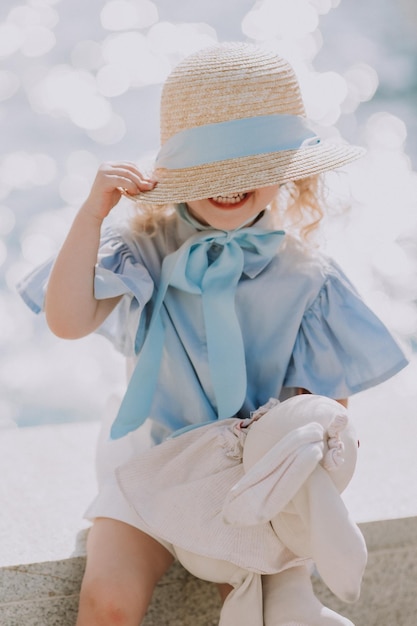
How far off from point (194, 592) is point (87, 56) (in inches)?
204

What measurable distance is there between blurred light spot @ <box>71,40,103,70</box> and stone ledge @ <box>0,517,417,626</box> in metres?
5.02

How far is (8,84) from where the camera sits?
6.06 m

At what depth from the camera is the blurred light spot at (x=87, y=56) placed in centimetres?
631

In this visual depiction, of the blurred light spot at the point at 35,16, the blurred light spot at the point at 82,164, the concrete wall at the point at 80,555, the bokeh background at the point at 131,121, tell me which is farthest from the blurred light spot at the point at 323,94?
the concrete wall at the point at 80,555

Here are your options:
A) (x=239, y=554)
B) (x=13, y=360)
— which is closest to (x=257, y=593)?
(x=239, y=554)

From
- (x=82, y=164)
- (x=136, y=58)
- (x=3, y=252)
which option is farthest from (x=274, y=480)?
(x=136, y=58)

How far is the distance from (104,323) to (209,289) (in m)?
0.22

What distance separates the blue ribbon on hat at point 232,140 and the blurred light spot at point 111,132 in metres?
3.99

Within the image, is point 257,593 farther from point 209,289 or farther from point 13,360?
point 13,360

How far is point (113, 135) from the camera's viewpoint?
5617 mm

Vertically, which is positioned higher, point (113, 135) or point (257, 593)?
point (257, 593)

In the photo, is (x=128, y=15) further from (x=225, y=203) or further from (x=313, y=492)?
(x=313, y=492)

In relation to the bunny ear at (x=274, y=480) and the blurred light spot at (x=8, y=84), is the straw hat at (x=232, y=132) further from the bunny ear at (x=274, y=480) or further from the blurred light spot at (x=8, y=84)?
the blurred light spot at (x=8, y=84)

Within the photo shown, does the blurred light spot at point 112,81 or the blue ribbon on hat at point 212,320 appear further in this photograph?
the blurred light spot at point 112,81
